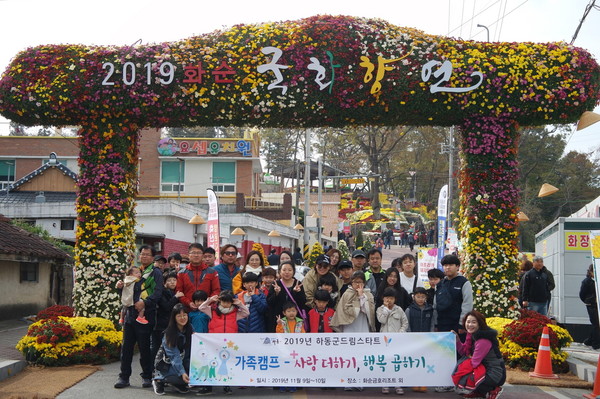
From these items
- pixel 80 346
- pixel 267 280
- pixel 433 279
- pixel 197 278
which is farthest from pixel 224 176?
pixel 433 279

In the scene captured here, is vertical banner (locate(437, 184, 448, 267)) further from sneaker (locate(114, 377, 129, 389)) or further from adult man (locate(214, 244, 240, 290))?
sneaker (locate(114, 377, 129, 389))

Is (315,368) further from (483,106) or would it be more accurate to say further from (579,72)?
(579,72)

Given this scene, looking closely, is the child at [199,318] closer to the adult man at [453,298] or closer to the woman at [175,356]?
the woman at [175,356]

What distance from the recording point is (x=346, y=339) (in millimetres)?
9180

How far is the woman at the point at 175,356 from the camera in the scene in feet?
29.5

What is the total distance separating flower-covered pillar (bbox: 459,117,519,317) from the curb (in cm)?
787

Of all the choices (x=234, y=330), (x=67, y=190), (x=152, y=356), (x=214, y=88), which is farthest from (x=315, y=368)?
(x=67, y=190)

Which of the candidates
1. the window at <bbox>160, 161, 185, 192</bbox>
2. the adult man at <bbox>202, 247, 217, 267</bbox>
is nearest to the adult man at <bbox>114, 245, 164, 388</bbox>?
the adult man at <bbox>202, 247, 217, 267</bbox>

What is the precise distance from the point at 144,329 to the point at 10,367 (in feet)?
7.58

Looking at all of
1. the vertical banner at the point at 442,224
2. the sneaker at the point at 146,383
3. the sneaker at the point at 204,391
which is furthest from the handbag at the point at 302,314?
the vertical banner at the point at 442,224

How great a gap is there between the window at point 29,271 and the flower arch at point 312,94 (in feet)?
Answer: 24.1

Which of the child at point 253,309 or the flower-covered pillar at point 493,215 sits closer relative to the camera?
the child at point 253,309

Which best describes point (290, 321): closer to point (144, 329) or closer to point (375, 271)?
point (144, 329)

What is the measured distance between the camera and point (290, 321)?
9.52 m
